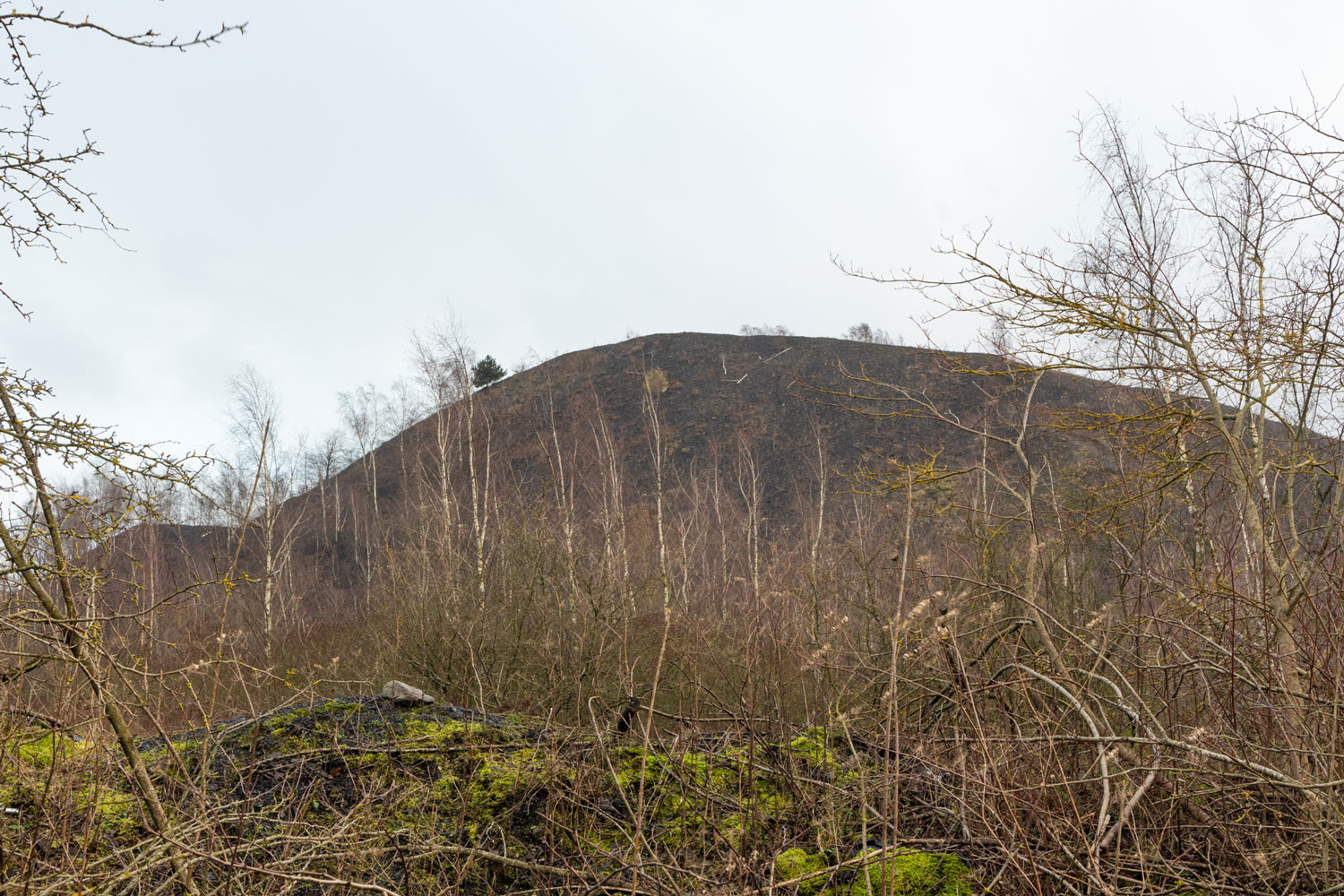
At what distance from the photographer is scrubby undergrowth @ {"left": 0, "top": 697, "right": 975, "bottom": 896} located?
3088 mm

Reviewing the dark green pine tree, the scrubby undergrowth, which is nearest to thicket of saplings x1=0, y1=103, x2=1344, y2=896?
the scrubby undergrowth

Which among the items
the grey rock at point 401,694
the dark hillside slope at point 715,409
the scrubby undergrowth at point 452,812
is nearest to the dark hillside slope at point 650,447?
the dark hillside slope at point 715,409

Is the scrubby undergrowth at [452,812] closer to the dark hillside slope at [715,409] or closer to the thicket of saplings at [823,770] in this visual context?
the thicket of saplings at [823,770]

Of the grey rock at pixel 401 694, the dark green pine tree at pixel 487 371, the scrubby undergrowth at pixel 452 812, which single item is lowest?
the scrubby undergrowth at pixel 452 812

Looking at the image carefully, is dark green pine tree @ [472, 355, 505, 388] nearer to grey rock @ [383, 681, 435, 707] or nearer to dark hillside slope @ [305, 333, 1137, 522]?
dark hillside slope @ [305, 333, 1137, 522]

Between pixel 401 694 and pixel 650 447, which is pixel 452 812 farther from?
pixel 650 447

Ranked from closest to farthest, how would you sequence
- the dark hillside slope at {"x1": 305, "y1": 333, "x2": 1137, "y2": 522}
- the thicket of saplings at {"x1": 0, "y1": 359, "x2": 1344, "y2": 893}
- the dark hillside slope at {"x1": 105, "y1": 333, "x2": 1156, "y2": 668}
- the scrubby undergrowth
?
the thicket of saplings at {"x1": 0, "y1": 359, "x2": 1344, "y2": 893}
the scrubby undergrowth
the dark hillside slope at {"x1": 105, "y1": 333, "x2": 1156, "y2": 668}
the dark hillside slope at {"x1": 305, "y1": 333, "x2": 1137, "y2": 522}

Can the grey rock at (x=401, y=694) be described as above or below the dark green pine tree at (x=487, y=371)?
below

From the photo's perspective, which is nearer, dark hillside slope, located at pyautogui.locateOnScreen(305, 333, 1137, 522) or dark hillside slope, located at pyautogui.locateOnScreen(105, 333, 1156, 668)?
dark hillside slope, located at pyautogui.locateOnScreen(105, 333, 1156, 668)

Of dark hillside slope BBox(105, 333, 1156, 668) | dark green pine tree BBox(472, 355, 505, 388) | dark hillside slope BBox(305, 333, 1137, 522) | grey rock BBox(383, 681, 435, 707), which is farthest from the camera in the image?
dark green pine tree BBox(472, 355, 505, 388)

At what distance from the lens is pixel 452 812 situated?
440cm

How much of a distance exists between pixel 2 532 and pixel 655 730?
9.93 ft

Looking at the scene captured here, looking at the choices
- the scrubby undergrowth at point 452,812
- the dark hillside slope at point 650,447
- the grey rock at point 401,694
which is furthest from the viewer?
the dark hillside slope at point 650,447

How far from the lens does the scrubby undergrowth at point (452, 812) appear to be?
3088mm
